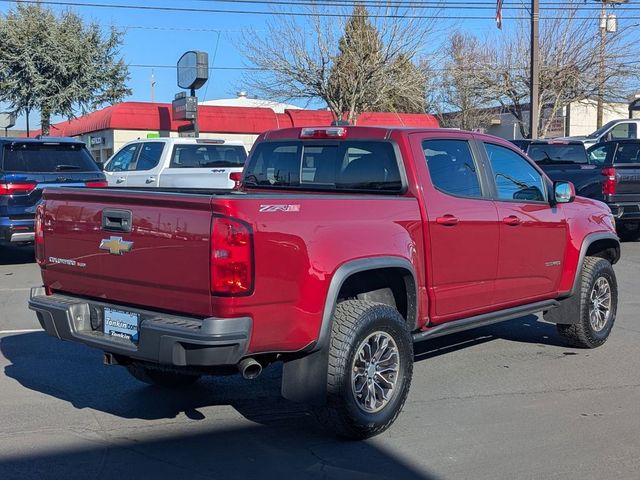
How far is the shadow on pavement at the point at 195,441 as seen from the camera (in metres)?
4.45

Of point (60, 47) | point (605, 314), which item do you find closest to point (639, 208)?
point (605, 314)

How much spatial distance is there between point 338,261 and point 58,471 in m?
2.02

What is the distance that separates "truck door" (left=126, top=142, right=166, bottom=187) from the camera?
14.7 m

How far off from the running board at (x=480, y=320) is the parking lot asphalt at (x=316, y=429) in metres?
0.55

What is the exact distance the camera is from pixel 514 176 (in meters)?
6.60

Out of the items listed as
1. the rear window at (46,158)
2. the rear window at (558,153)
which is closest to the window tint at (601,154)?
the rear window at (558,153)

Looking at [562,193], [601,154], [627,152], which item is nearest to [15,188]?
[562,193]

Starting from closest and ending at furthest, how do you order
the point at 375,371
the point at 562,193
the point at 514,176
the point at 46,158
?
the point at 375,371 → the point at 514,176 → the point at 562,193 → the point at 46,158

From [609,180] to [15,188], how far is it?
415 inches

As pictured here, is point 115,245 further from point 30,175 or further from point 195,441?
point 30,175

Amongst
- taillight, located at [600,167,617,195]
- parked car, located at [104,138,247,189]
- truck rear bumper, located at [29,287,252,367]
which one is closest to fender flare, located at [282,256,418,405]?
truck rear bumper, located at [29,287,252,367]

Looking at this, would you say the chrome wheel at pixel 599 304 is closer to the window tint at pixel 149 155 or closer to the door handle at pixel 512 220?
the door handle at pixel 512 220

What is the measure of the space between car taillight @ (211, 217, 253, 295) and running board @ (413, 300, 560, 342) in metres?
1.81

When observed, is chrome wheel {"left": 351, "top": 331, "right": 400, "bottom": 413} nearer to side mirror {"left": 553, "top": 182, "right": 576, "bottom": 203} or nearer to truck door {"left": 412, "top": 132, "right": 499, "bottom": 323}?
truck door {"left": 412, "top": 132, "right": 499, "bottom": 323}
